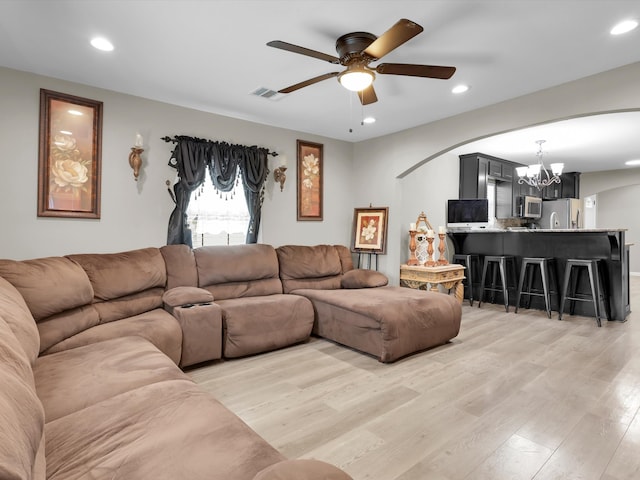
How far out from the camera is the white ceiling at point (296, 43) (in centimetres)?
222

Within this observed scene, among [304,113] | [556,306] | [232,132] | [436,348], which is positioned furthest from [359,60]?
[556,306]

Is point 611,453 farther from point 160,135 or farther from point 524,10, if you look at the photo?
point 160,135

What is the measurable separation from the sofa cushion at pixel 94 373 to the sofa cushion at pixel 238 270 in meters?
1.36

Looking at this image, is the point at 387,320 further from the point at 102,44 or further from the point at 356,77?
the point at 102,44

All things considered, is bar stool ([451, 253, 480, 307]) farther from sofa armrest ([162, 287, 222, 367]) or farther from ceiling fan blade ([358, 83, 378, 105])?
sofa armrest ([162, 287, 222, 367])

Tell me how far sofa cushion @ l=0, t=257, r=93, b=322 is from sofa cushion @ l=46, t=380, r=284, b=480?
1225mm

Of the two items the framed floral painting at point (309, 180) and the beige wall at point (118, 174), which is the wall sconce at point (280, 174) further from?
the framed floral painting at point (309, 180)

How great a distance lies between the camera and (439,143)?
172 inches

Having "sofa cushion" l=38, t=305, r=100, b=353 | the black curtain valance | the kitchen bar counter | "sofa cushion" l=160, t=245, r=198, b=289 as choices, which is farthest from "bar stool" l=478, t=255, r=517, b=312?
"sofa cushion" l=38, t=305, r=100, b=353

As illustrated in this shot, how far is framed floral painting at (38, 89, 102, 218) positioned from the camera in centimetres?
312

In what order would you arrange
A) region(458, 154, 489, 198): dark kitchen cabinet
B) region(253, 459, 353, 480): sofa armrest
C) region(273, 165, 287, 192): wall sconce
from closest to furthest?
region(253, 459, 353, 480): sofa armrest → region(273, 165, 287, 192): wall sconce → region(458, 154, 489, 198): dark kitchen cabinet

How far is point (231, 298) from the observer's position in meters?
3.65

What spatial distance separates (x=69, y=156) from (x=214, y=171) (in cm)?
137

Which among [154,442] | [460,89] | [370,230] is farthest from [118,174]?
[460,89]
